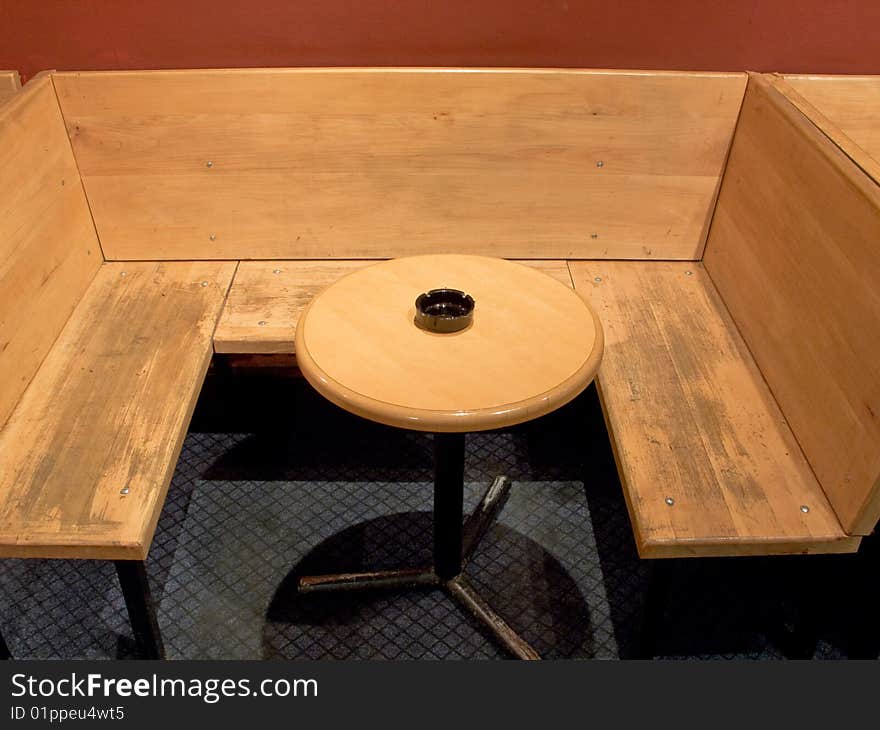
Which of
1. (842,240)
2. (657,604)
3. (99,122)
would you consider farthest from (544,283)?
(99,122)

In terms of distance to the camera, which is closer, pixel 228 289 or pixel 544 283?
pixel 544 283

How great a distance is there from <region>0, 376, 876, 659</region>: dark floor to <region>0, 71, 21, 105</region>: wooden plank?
3.41 ft

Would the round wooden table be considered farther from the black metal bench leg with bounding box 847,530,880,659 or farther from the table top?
the black metal bench leg with bounding box 847,530,880,659

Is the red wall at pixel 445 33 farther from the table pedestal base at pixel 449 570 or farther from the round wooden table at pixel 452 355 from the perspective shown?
the table pedestal base at pixel 449 570

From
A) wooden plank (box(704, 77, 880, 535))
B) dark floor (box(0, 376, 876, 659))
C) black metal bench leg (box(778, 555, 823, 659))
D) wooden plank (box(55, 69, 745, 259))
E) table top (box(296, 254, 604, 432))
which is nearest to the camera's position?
table top (box(296, 254, 604, 432))

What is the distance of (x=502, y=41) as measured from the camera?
7.54 ft

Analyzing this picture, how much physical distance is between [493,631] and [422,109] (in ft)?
4.61

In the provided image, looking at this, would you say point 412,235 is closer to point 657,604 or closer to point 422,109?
point 422,109

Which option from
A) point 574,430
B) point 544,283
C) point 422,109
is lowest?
point 574,430

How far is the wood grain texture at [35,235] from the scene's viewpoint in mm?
1904

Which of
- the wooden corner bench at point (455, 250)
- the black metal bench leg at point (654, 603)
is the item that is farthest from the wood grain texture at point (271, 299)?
the black metal bench leg at point (654, 603)

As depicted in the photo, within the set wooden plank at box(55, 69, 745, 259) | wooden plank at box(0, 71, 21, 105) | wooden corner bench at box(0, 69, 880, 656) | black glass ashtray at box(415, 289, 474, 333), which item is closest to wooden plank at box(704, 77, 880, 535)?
wooden corner bench at box(0, 69, 880, 656)

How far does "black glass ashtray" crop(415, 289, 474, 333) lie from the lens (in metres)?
1.61

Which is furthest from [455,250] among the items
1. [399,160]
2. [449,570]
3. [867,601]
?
[867,601]
